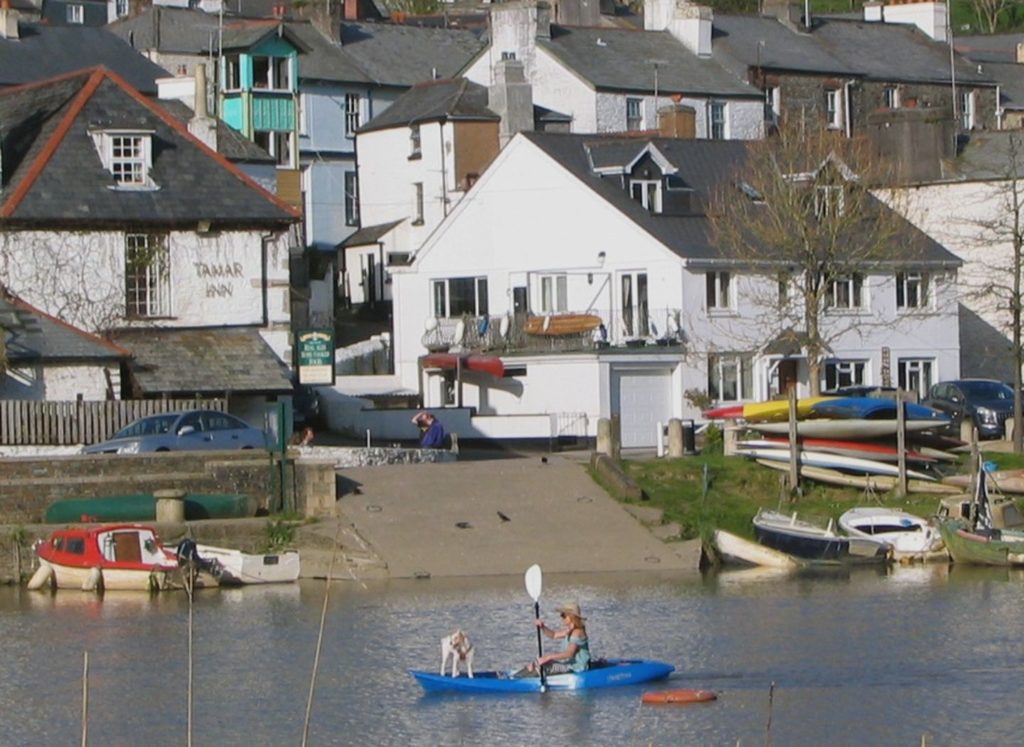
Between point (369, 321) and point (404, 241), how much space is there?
124 inches

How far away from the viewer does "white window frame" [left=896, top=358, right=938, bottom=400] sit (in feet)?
222

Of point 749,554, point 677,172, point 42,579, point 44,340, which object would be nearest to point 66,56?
point 677,172

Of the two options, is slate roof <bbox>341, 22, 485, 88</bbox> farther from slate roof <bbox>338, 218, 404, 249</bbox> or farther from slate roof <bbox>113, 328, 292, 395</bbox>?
slate roof <bbox>113, 328, 292, 395</bbox>

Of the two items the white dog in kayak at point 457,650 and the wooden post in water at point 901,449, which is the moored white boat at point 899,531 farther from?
the white dog in kayak at point 457,650

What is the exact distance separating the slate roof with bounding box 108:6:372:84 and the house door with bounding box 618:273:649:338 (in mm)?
25182

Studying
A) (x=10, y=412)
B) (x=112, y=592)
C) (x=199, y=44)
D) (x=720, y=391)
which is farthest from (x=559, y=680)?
(x=199, y=44)

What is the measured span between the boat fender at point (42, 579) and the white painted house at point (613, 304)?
19110 millimetres

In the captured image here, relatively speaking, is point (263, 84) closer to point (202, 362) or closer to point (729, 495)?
point (202, 362)

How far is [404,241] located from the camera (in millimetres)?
81375

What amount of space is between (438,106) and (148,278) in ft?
80.8

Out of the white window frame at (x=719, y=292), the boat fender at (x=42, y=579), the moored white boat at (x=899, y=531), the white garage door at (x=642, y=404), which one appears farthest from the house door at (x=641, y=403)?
the boat fender at (x=42, y=579)

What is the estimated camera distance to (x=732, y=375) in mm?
64312

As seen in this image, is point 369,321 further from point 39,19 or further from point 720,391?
point 39,19

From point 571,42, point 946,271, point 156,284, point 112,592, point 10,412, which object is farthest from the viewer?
point 571,42
